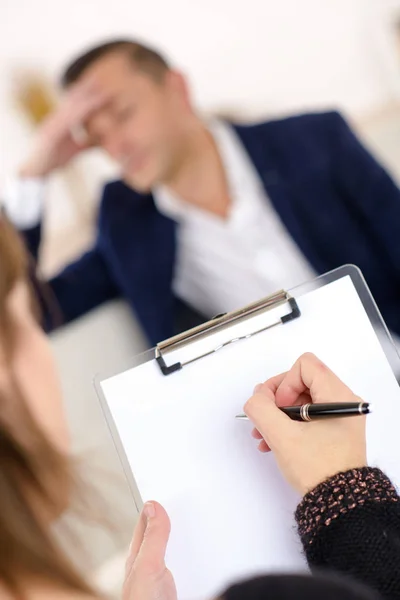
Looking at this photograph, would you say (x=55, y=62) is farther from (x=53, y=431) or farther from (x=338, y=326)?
(x=338, y=326)

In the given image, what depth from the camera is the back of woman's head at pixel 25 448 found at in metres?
0.54

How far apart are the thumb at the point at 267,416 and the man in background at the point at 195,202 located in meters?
0.51

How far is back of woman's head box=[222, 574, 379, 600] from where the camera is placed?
0.66 ft

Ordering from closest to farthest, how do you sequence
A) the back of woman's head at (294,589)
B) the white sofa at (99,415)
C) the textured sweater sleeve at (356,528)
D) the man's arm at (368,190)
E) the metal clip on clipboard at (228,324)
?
the back of woman's head at (294,589)
the textured sweater sleeve at (356,528)
the metal clip on clipboard at (228,324)
the white sofa at (99,415)
the man's arm at (368,190)

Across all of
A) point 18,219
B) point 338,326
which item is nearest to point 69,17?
point 18,219

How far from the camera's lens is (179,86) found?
1.03 metres

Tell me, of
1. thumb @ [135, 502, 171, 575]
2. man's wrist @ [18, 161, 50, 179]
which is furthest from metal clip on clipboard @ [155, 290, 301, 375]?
man's wrist @ [18, 161, 50, 179]

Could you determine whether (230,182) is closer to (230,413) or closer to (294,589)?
(230,413)

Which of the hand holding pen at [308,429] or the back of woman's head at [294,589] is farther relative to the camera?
the hand holding pen at [308,429]

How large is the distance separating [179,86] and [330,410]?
2.67ft

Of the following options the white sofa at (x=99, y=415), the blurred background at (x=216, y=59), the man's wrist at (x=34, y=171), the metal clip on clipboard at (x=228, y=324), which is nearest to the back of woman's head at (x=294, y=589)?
the metal clip on clipboard at (x=228, y=324)

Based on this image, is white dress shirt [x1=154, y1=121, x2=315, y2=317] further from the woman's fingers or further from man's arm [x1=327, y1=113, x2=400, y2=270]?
the woman's fingers

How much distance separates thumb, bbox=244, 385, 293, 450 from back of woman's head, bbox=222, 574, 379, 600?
169mm

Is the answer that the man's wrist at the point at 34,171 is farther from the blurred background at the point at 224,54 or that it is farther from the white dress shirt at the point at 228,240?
the blurred background at the point at 224,54
